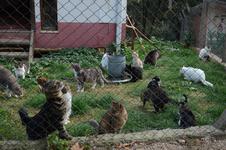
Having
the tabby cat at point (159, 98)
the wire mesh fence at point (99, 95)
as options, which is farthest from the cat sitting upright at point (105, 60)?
the tabby cat at point (159, 98)

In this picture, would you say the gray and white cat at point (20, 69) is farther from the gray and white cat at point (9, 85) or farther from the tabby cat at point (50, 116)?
the tabby cat at point (50, 116)

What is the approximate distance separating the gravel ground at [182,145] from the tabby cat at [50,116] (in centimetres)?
60

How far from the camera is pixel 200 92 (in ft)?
17.7

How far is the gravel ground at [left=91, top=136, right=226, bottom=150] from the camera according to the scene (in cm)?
287

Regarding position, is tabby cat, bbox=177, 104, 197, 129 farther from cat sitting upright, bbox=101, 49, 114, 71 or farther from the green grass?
cat sitting upright, bbox=101, 49, 114, 71

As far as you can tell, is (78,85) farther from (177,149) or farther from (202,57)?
(202,57)

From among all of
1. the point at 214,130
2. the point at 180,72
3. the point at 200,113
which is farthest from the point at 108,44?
the point at 214,130

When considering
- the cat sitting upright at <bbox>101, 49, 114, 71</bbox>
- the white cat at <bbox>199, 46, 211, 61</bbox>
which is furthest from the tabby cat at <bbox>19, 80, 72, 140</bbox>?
the white cat at <bbox>199, 46, 211, 61</bbox>

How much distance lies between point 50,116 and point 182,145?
1.90 m

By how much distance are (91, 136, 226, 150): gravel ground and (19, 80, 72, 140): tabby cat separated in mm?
599

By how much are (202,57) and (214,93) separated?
13.4ft

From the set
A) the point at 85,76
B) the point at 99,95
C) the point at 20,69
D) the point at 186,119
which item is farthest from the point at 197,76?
the point at 20,69

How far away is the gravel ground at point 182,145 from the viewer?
2.87 meters

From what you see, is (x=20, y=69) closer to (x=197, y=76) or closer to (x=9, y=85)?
(x=9, y=85)
